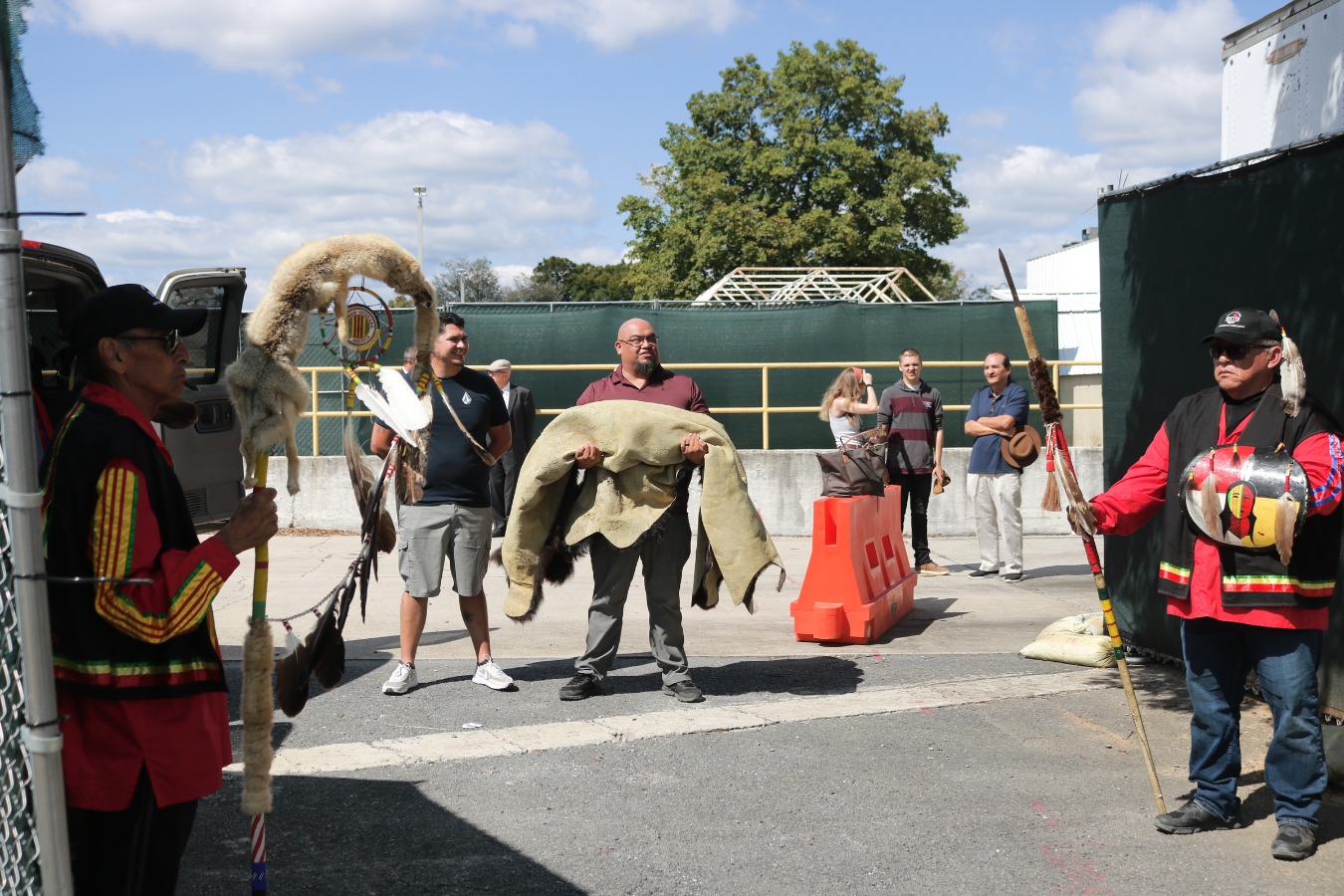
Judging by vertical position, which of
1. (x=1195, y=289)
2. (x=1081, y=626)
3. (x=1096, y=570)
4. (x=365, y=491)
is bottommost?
(x=1081, y=626)

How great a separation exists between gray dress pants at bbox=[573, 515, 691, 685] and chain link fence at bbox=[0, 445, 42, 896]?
3.89m

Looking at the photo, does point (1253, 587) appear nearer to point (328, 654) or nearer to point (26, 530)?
point (328, 654)

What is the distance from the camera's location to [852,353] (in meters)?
16.7

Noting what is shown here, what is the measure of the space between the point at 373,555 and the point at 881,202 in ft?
113

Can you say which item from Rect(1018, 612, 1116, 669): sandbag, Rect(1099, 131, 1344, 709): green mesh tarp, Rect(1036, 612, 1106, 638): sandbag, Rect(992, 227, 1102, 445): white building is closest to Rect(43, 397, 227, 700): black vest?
Rect(1099, 131, 1344, 709): green mesh tarp

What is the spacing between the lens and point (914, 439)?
10.2 metres

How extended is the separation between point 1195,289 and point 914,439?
4280 mm

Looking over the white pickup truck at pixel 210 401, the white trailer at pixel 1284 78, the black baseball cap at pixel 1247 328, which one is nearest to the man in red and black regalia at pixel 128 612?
the black baseball cap at pixel 1247 328

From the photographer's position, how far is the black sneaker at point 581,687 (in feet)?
19.9

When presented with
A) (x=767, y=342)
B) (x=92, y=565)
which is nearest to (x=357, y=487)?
(x=92, y=565)

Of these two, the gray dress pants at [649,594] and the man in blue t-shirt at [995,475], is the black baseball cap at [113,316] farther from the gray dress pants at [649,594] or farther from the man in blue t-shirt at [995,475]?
the man in blue t-shirt at [995,475]

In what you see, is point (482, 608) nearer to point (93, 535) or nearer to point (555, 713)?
point (555, 713)

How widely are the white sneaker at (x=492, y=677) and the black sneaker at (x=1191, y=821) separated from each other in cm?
333

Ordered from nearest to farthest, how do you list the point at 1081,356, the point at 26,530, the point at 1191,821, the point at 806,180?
1. the point at 26,530
2. the point at 1191,821
3. the point at 1081,356
4. the point at 806,180
